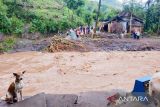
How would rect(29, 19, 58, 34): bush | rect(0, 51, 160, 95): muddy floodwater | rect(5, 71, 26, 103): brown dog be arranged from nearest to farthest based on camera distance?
rect(5, 71, 26, 103): brown dog < rect(0, 51, 160, 95): muddy floodwater < rect(29, 19, 58, 34): bush

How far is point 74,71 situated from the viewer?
46.0ft

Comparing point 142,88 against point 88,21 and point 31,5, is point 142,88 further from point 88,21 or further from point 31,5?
point 88,21

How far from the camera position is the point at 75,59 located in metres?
17.7

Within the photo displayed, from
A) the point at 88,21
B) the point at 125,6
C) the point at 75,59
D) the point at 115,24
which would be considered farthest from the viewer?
the point at 125,6

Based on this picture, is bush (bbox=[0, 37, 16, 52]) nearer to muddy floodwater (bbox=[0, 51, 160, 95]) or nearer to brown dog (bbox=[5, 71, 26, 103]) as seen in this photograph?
muddy floodwater (bbox=[0, 51, 160, 95])

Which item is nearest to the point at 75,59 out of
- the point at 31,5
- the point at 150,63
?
the point at 150,63

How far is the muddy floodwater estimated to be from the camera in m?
10.9

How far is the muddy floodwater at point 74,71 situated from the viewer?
10.9m

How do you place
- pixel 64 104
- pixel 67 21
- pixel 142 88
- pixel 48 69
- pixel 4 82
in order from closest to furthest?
1. pixel 142 88
2. pixel 64 104
3. pixel 4 82
4. pixel 48 69
5. pixel 67 21

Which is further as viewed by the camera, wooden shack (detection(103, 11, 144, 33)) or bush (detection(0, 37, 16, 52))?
wooden shack (detection(103, 11, 144, 33))

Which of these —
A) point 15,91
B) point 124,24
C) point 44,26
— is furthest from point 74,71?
point 124,24

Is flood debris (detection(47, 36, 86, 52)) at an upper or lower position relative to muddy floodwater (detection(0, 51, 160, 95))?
upper

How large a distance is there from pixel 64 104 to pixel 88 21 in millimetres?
34194

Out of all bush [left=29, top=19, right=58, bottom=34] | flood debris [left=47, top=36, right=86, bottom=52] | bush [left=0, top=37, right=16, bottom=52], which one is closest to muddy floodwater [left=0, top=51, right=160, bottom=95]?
flood debris [left=47, top=36, right=86, bottom=52]
